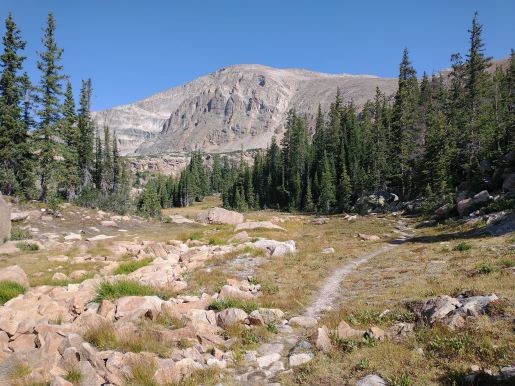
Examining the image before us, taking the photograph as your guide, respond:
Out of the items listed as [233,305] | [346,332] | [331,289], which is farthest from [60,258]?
[346,332]

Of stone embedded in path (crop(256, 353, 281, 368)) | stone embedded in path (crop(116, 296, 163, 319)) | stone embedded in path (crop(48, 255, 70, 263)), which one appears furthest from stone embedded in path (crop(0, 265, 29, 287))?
stone embedded in path (crop(256, 353, 281, 368))

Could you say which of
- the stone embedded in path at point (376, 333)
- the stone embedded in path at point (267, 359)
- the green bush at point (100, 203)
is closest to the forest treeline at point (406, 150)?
the green bush at point (100, 203)

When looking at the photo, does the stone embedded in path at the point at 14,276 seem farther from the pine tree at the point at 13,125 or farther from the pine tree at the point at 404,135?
the pine tree at the point at 404,135

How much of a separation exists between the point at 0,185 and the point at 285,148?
83031 millimetres

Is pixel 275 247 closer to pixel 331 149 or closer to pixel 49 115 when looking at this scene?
pixel 49 115

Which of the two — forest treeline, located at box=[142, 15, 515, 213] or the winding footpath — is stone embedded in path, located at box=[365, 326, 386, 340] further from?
forest treeline, located at box=[142, 15, 515, 213]

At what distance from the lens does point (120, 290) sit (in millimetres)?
12398

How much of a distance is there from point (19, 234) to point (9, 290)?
70.4 ft

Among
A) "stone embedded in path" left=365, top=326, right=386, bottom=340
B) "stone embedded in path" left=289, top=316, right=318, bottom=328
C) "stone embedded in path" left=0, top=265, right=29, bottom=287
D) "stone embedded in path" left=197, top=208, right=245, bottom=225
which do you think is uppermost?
"stone embedded in path" left=365, top=326, right=386, bottom=340

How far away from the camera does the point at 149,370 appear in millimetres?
7488

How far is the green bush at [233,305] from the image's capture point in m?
11.4

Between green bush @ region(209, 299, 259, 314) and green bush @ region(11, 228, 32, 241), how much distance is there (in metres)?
27.0

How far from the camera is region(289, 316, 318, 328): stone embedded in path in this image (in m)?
10.6

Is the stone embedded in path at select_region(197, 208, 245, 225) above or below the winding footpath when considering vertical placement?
below
